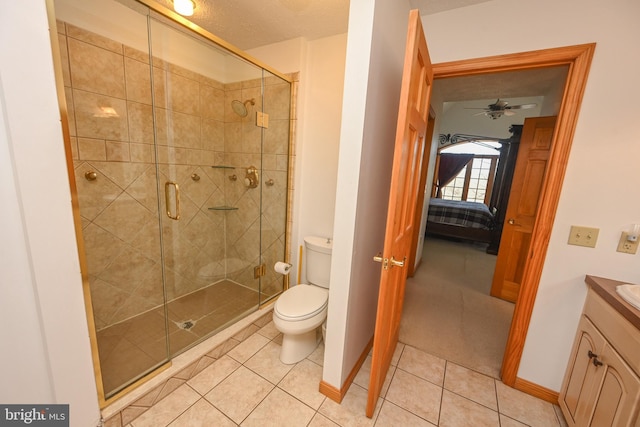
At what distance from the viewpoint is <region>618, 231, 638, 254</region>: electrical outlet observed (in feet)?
4.12

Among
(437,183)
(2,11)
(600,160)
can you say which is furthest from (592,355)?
(437,183)

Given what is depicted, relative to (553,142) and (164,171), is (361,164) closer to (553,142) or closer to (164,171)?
(553,142)

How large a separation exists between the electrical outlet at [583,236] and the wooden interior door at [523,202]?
1287mm

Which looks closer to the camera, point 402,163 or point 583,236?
point 402,163

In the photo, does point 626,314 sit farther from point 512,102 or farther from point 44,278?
point 512,102

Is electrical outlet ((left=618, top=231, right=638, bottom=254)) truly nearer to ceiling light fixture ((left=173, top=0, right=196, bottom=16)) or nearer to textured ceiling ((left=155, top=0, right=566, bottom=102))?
textured ceiling ((left=155, top=0, right=566, bottom=102))

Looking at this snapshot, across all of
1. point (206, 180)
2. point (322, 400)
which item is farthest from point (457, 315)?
point (206, 180)

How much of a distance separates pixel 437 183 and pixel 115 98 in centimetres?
714

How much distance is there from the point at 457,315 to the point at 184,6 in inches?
137

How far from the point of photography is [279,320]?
160cm

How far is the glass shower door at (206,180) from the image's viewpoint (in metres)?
2.01

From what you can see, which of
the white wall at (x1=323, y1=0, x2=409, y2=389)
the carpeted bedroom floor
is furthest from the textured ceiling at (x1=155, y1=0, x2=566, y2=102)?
the carpeted bedroom floor

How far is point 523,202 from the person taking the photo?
2598 mm

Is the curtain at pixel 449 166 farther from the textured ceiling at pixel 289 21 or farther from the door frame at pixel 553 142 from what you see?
the door frame at pixel 553 142
